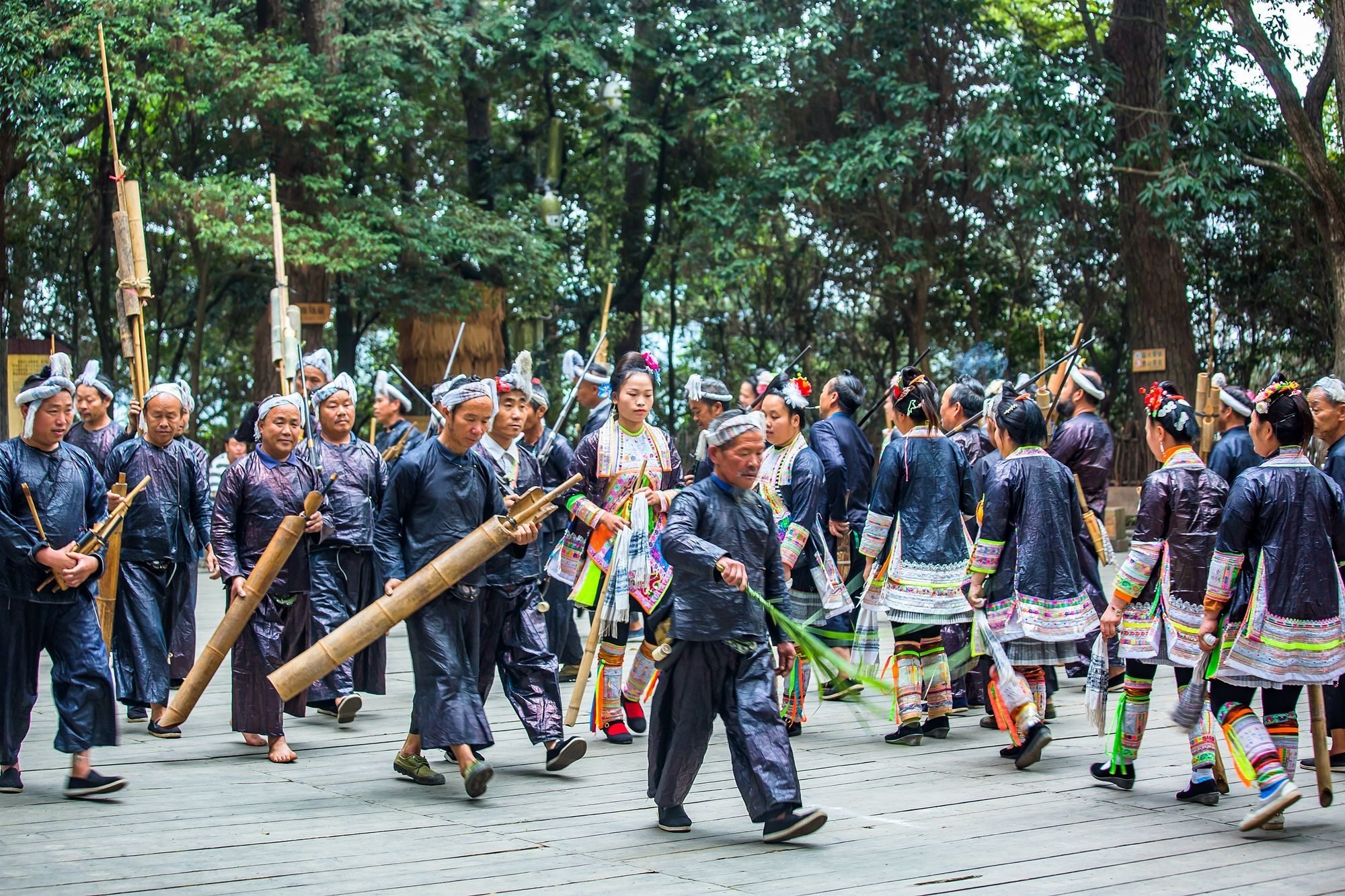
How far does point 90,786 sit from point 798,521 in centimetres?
353

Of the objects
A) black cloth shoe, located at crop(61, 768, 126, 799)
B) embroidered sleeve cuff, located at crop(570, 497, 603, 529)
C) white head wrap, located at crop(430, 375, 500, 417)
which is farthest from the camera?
embroidered sleeve cuff, located at crop(570, 497, 603, 529)

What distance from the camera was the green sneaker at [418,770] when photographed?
606 centimetres

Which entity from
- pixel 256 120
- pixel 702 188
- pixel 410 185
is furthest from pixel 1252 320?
pixel 256 120

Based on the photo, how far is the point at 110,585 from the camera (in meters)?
7.53

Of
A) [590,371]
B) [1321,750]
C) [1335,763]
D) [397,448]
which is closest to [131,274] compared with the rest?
[397,448]

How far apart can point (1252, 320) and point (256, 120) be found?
13.8 metres

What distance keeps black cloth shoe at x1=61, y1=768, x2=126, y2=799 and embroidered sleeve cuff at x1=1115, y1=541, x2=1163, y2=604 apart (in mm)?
4187

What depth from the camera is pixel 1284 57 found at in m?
16.3

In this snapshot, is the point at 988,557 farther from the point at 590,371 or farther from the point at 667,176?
the point at 667,176

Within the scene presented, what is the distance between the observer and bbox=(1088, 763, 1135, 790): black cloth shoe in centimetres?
589

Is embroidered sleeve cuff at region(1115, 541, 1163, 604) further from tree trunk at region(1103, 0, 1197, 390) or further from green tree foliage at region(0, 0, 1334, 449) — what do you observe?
tree trunk at region(1103, 0, 1197, 390)

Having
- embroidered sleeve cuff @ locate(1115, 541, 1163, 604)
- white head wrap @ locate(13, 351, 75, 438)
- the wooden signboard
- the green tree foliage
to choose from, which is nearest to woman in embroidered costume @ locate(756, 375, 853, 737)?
embroidered sleeve cuff @ locate(1115, 541, 1163, 604)

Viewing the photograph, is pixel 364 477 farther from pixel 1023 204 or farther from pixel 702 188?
pixel 702 188

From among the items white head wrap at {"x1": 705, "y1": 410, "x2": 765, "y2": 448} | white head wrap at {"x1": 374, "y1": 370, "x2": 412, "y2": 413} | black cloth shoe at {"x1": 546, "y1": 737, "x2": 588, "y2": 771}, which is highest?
white head wrap at {"x1": 374, "y1": 370, "x2": 412, "y2": 413}
